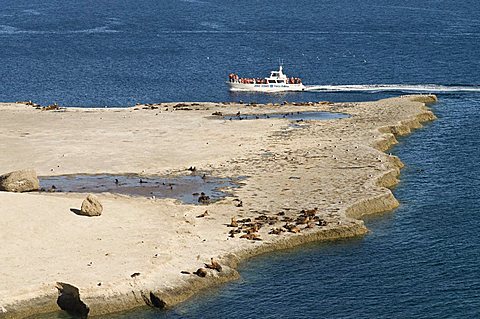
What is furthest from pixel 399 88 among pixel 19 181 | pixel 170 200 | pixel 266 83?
pixel 19 181

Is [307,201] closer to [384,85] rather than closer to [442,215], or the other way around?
[442,215]

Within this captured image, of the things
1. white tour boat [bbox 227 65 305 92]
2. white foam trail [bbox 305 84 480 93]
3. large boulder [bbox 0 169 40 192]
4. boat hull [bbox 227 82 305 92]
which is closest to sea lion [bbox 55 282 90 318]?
large boulder [bbox 0 169 40 192]

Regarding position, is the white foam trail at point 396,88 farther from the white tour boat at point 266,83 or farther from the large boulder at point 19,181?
the large boulder at point 19,181

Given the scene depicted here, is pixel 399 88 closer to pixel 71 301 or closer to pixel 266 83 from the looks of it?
pixel 266 83

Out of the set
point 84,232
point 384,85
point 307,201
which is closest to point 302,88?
point 384,85

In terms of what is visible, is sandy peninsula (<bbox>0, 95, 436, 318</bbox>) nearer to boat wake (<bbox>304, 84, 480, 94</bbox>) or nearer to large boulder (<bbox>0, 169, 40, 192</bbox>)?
large boulder (<bbox>0, 169, 40, 192</bbox>)

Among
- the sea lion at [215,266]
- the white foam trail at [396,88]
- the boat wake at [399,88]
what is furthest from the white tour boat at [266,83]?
the sea lion at [215,266]
